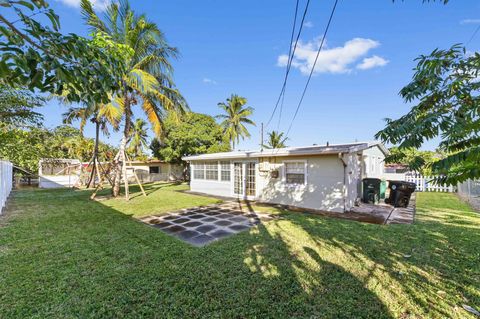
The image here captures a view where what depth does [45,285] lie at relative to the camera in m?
3.02

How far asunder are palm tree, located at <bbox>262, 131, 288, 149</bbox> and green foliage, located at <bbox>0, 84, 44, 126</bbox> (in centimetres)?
2083

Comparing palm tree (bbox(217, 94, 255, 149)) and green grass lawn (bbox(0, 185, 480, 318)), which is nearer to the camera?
green grass lawn (bbox(0, 185, 480, 318))

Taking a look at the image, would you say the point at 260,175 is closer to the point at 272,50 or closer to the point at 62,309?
the point at 272,50

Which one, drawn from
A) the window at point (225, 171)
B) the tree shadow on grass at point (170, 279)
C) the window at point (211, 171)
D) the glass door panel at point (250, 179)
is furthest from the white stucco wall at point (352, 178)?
the window at point (211, 171)

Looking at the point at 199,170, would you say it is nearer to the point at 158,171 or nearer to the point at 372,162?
the point at 372,162

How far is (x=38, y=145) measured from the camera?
11727 millimetres

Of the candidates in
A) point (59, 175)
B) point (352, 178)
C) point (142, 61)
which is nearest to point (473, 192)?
point (352, 178)

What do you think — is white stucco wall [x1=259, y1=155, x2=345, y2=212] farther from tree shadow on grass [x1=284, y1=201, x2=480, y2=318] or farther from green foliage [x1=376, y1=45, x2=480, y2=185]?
green foliage [x1=376, y1=45, x2=480, y2=185]

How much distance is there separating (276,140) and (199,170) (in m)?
13.9

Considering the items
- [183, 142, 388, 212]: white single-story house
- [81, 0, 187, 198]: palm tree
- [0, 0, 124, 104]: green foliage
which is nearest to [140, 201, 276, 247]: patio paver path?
[183, 142, 388, 212]: white single-story house

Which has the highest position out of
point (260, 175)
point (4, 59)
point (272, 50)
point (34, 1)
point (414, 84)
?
point (272, 50)

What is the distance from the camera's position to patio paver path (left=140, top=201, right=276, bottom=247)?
525cm

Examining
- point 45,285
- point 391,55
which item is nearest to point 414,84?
point 45,285

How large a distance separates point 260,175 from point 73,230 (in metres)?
7.14
